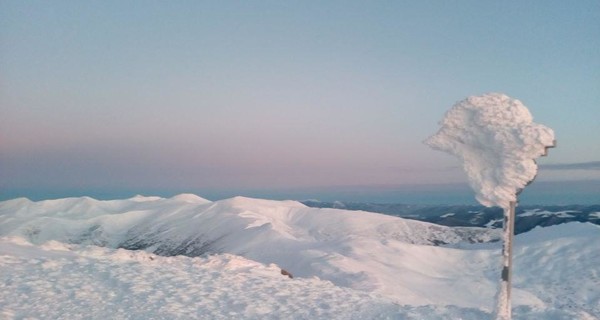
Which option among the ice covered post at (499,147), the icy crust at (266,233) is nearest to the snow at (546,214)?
the icy crust at (266,233)

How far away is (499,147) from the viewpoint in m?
11.2

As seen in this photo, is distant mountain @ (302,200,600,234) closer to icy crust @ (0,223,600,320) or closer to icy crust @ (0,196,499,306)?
icy crust @ (0,196,499,306)

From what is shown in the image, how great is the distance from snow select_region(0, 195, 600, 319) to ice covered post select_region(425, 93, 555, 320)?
8.09ft

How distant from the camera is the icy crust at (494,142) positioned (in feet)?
35.7

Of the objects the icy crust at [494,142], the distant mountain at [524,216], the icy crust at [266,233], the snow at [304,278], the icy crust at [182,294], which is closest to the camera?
the icy crust at [182,294]

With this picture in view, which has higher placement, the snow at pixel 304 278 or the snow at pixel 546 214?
the snow at pixel 304 278

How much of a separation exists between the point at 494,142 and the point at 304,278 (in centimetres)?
915

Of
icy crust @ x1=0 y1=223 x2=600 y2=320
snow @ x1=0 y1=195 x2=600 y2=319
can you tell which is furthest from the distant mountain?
icy crust @ x1=0 y1=223 x2=600 y2=320

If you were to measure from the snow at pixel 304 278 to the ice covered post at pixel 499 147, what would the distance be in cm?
247

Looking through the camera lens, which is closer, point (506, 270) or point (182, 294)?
point (506, 270)

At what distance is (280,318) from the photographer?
10.5 metres

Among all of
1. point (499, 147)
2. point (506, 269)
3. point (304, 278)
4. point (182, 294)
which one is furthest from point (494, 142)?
point (304, 278)

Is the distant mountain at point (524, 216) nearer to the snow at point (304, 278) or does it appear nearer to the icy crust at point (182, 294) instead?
the snow at point (304, 278)

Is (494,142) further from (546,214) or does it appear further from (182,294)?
(546,214)
